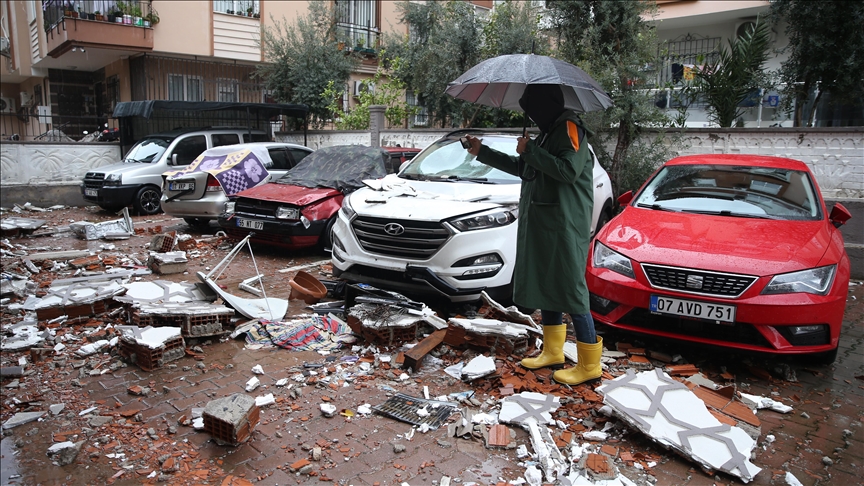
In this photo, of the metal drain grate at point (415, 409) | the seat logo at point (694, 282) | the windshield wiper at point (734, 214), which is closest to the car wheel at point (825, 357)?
the seat logo at point (694, 282)

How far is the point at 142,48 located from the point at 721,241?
18133 millimetres

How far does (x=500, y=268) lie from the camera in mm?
5207

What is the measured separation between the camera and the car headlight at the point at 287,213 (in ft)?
25.7

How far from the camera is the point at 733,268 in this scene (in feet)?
13.6

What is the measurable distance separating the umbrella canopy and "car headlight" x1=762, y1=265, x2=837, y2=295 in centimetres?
176

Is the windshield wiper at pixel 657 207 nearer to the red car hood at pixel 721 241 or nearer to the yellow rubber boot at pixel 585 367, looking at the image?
the red car hood at pixel 721 241

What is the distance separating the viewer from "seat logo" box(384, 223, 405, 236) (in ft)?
17.1

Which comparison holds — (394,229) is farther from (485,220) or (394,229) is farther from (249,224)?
→ (249,224)

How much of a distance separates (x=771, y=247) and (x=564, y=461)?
254 centimetres

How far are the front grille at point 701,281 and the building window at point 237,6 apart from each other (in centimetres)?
1895

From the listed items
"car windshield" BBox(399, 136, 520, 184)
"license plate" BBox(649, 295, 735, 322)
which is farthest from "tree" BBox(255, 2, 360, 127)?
"license plate" BBox(649, 295, 735, 322)

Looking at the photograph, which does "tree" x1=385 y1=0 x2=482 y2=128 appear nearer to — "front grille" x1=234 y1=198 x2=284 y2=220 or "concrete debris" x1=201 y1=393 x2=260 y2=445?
"front grille" x1=234 y1=198 x2=284 y2=220

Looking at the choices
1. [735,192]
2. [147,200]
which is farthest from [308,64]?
[735,192]

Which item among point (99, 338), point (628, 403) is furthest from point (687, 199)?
point (99, 338)
